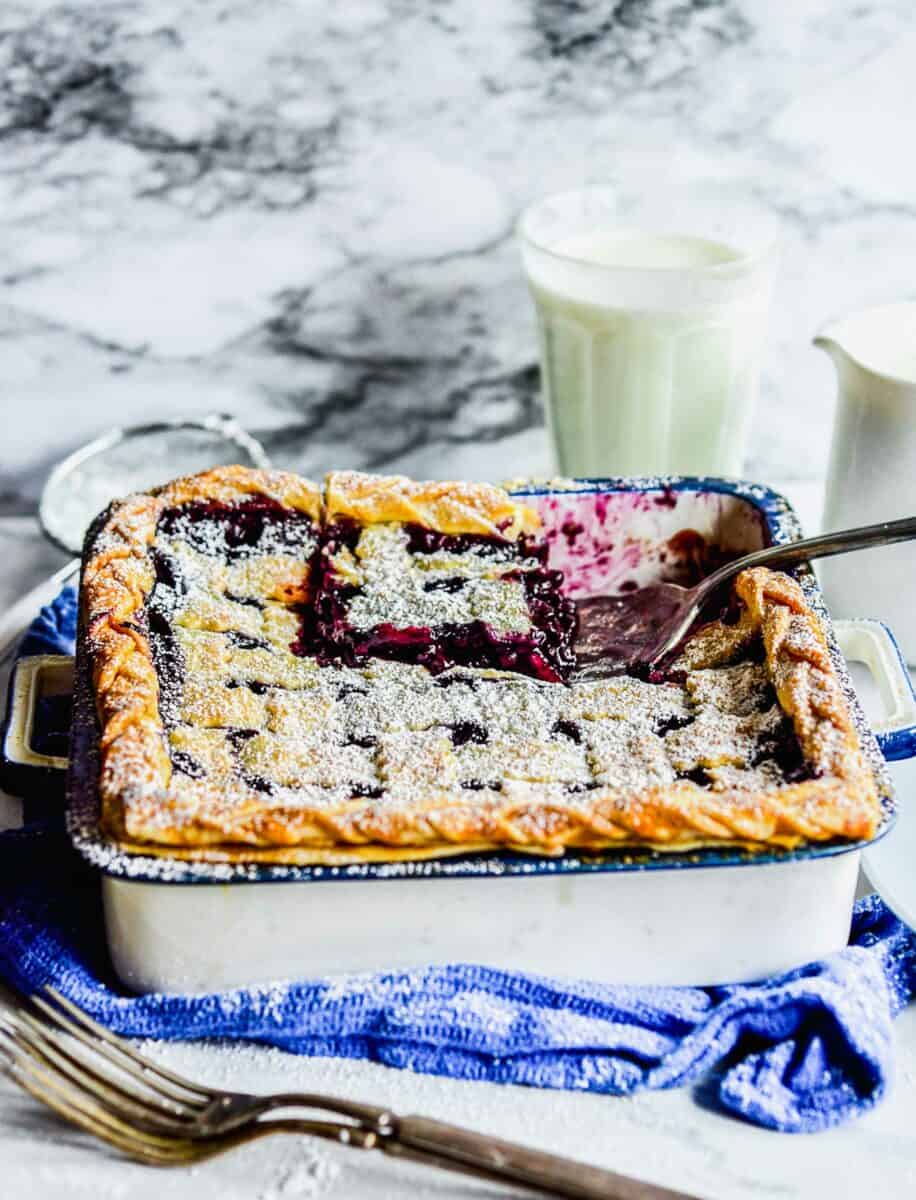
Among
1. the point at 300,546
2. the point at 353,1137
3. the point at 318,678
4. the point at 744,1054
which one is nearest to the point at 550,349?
the point at 300,546

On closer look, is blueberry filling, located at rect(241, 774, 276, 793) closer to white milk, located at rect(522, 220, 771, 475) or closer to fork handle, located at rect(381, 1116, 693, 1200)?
fork handle, located at rect(381, 1116, 693, 1200)

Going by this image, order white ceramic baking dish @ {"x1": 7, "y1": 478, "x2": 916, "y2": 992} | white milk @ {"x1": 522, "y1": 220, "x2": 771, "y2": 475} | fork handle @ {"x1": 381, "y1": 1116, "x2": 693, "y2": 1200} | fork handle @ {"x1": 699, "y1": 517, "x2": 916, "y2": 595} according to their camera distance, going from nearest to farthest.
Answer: fork handle @ {"x1": 381, "y1": 1116, "x2": 693, "y2": 1200} → white ceramic baking dish @ {"x1": 7, "y1": 478, "x2": 916, "y2": 992} → fork handle @ {"x1": 699, "y1": 517, "x2": 916, "y2": 595} → white milk @ {"x1": 522, "y1": 220, "x2": 771, "y2": 475}

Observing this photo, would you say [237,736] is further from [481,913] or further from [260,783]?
[481,913]

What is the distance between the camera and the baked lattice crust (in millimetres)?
1104

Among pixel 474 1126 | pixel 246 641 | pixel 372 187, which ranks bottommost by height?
pixel 474 1126

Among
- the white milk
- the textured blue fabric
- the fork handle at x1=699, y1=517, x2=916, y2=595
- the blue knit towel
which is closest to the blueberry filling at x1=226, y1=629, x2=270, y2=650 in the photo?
the textured blue fabric

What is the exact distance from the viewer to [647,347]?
1757 mm

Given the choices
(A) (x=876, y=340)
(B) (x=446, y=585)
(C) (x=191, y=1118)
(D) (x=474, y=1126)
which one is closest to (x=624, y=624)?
(B) (x=446, y=585)

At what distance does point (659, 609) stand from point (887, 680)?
0.27 metres

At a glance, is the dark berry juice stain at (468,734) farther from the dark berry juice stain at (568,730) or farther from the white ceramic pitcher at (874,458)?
the white ceramic pitcher at (874,458)

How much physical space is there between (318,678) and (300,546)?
23 cm

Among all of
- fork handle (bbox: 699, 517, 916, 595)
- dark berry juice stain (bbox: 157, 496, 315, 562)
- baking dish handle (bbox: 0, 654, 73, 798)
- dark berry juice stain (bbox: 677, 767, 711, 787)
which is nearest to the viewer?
dark berry juice stain (bbox: 677, 767, 711, 787)

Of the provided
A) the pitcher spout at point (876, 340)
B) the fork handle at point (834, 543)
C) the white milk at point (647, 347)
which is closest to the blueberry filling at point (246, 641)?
the fork handle at point (834, 543)

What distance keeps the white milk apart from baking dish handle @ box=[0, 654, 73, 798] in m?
0.72
